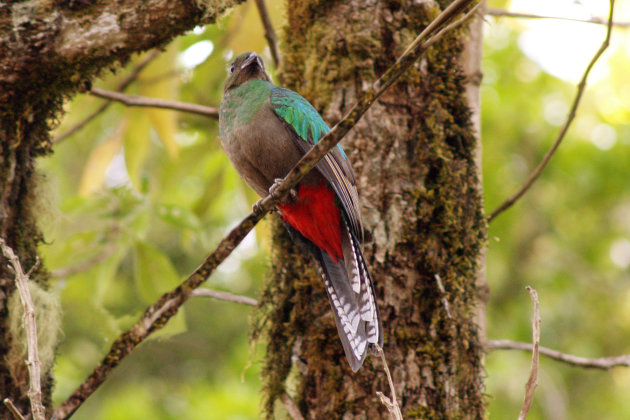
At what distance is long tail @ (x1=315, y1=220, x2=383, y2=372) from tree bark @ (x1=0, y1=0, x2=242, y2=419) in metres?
1.09

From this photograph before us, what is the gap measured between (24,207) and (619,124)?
6.05 m

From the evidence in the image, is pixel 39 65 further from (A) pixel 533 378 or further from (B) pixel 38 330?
(A) pixel 533 378

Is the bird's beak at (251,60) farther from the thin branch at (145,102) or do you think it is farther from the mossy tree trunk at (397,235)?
the mossy tree trunk at (397,235)

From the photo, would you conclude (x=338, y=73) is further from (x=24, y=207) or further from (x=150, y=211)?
(x=150, y=211)

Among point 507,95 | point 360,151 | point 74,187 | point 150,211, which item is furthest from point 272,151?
point 74,187

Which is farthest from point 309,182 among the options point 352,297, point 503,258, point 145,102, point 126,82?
point 503,258

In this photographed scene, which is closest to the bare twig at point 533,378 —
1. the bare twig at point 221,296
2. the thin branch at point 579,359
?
the thin branch at point 579,359

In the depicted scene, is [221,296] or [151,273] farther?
[151,273]

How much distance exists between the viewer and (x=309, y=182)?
2.77 meters

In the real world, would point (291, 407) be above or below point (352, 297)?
below

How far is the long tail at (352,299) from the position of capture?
2230 millimetres

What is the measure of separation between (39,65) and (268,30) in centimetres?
127

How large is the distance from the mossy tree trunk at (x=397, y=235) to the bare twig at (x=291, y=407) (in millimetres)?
34

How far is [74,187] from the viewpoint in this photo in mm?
8922
